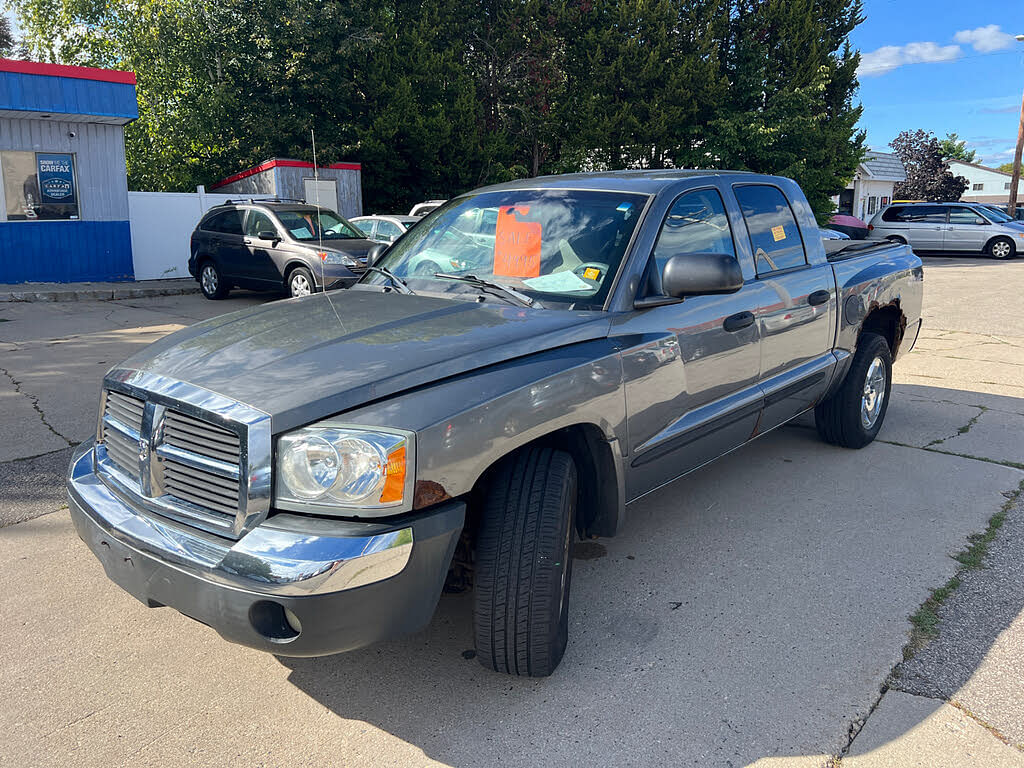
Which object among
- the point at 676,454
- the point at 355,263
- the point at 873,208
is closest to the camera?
the point at 676,454

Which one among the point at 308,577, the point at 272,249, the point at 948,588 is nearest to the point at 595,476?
the point at 308,577

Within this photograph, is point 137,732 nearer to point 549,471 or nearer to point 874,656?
point 549,471

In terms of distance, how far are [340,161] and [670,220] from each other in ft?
68.6

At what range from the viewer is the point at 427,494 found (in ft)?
7.64

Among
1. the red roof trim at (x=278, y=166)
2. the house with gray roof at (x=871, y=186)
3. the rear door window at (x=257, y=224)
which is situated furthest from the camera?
the house with gray roof at (x=871, y=186)

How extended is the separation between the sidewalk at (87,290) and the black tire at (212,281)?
44.3 inches

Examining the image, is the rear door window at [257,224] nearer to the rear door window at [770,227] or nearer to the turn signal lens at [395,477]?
the rear door window at [770,227]

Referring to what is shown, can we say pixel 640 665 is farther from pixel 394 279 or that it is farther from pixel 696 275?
pixel 394 279

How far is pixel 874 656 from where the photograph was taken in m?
2.91

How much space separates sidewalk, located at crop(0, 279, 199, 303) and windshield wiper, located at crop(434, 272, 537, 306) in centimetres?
1258

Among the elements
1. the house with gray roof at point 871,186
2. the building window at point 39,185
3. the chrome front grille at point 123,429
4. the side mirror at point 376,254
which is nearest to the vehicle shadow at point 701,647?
the chrome front grille at point 123,429

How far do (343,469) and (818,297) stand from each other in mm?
3181

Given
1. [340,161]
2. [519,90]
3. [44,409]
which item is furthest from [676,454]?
[519,90]

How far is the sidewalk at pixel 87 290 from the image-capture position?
13.6 meters
